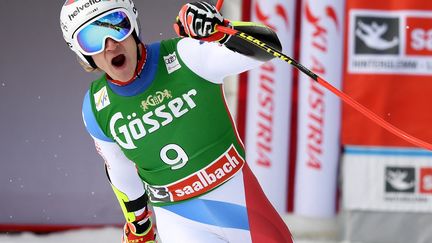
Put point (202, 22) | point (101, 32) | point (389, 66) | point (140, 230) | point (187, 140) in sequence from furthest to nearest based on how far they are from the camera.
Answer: point (389, 66) → point (140, 230) → point (187, 140) → point (101, 32) → point (202, 22)

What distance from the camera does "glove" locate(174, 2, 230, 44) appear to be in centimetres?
252

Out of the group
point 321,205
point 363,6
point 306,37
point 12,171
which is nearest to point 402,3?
point 363,6

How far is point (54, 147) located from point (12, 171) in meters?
0.33

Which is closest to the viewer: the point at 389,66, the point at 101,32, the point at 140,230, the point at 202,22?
the point at 202,22

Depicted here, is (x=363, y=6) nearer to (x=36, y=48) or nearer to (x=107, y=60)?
(x=36, y=48)

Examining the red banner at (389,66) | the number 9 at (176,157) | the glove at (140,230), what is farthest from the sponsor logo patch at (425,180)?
the number 9 at (176,157)

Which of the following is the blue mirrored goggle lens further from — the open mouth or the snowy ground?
the snowy ground

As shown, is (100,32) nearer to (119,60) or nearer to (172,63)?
(119,60)

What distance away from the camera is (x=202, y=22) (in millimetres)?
2518

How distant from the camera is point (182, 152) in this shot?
8.98 ft

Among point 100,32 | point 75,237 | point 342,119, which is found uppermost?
point 100,32

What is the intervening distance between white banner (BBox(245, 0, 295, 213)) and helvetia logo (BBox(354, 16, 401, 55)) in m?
0.40

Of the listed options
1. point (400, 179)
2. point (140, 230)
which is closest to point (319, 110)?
point (400, 179)

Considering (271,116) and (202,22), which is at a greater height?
(202,22)
